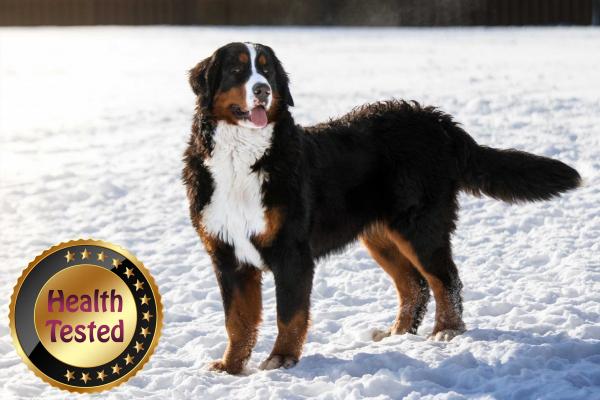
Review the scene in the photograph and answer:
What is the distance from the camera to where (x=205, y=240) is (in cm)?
453

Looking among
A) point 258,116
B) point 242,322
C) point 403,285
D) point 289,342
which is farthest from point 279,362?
point 258,116

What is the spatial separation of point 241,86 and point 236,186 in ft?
1.68

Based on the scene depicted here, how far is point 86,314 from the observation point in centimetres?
469

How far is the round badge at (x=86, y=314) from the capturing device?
4551 mm

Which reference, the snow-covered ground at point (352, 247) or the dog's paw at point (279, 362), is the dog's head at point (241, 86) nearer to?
the dog's paw at point (279, 362)

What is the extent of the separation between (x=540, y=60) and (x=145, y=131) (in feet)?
31.0

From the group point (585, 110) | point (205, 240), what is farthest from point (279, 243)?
point (585, 110)

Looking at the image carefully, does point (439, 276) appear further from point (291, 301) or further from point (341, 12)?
point (341, 12)

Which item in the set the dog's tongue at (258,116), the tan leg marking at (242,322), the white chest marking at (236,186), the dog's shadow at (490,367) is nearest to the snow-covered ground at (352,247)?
the dog's shadow at (490,367)

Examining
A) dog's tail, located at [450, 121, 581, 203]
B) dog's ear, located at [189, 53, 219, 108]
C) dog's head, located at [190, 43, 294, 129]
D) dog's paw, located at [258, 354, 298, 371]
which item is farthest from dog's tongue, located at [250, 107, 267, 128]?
dog's tail, located at [450, 121, 581, 203]

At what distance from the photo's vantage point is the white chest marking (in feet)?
14.5

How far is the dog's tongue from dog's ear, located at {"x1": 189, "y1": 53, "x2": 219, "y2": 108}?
0.82 feet

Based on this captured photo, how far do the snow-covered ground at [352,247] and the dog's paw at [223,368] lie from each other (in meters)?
0.09

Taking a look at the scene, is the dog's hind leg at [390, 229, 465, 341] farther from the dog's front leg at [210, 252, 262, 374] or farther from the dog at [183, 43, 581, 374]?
the dog's front leg at [210, 252, 262, 374]
